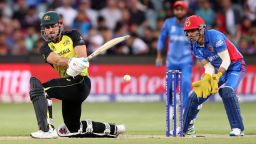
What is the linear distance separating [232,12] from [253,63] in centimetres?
239

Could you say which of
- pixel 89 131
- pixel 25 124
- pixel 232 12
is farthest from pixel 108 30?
pixel 89 131

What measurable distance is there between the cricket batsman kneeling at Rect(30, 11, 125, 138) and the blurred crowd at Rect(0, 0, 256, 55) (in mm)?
7705

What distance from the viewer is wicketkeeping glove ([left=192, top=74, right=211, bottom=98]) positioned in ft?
32.6

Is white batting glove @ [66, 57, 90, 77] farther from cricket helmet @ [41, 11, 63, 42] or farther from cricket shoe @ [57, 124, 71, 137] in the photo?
cricket shoe @ [57, 124, 71, 137]

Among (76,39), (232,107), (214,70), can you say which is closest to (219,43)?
(214,70)

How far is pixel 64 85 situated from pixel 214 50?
2064 millimetres

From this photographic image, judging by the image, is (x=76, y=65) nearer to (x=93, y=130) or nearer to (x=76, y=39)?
(x=76, y=39)

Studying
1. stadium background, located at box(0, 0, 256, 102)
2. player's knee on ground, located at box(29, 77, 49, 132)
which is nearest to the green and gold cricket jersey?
→ player's knee on ground, located at box(29, 77, 49, 132)

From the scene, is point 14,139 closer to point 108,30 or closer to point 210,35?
point 210,35

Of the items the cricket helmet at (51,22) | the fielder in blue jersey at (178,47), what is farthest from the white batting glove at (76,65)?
the fielder in blue jersey at (178,47)

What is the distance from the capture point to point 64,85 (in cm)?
1004

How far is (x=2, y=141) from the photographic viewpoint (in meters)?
9.75

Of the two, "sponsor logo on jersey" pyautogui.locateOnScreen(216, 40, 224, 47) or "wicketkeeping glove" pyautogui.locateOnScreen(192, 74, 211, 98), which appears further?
"sponsor logo on jersey" pyautogui.locateOnScreen(216, 40, 224, 47)

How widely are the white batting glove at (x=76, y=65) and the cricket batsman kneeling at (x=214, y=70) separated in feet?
4.75
